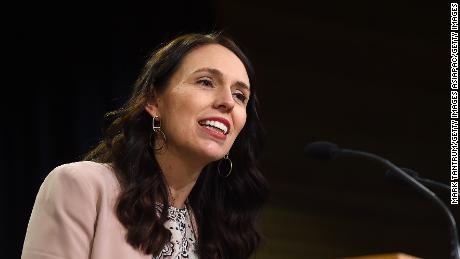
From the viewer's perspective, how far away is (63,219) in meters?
1.88

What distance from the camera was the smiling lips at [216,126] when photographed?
6.66 ft

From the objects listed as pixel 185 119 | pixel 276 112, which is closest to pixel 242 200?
pixel 185 119

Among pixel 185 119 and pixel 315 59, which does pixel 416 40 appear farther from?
pixel 185 119

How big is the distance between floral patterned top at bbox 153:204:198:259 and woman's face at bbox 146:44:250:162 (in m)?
0.18

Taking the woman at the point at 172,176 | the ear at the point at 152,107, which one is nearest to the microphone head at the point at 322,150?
the woman at the point at 172,176

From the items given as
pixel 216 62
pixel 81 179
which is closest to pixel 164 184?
pixel 81 179

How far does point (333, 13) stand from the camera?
14.0 feet

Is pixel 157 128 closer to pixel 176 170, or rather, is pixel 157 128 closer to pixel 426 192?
pixel 176 170

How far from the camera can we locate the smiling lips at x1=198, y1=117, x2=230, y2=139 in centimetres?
203

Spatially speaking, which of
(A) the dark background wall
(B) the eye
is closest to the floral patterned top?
(B) the eye

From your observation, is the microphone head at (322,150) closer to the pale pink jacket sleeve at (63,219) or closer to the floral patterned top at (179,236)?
the floral patterned top at (179,236)

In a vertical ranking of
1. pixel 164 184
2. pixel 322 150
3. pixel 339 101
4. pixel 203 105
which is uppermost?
pixel 203 105

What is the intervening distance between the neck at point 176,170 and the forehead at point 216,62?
225mm

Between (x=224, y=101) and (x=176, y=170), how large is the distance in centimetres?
23
